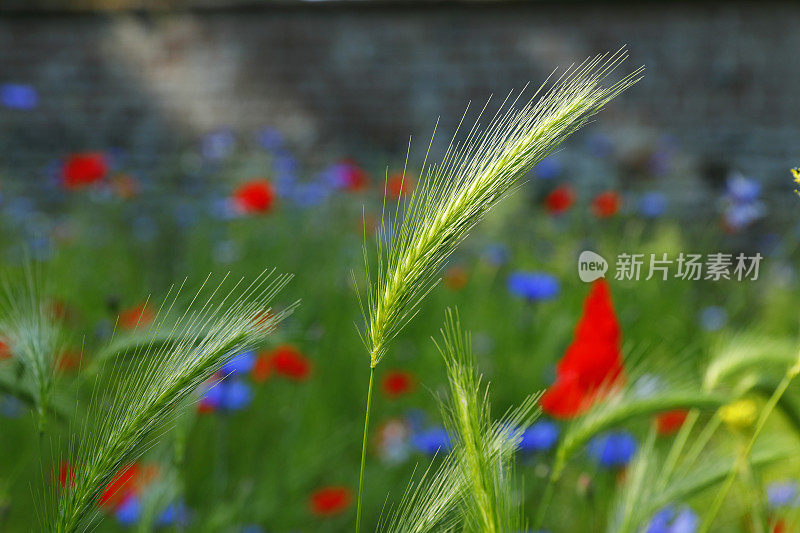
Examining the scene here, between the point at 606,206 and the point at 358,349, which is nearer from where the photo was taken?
the point at 358,349

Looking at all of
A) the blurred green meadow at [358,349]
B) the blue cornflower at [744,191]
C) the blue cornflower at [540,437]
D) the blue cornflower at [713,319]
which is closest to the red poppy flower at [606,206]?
the blurred green meadow at [358,349]

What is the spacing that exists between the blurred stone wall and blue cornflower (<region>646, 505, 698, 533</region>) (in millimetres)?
3007

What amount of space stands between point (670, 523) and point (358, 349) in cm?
105

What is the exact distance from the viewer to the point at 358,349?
186cm

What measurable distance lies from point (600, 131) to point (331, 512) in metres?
3.01

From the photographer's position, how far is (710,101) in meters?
3.58

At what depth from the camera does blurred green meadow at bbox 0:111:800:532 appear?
0.72 meters

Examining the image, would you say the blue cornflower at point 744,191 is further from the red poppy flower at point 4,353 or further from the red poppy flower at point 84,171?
the red poppy flower at point 84,171

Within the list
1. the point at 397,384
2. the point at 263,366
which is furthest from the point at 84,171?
the point at 397,384

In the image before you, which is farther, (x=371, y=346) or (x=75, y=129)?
(x=75, y=129)

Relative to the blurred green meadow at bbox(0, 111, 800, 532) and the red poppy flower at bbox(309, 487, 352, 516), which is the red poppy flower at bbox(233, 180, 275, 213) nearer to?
the blurred green meadow at bbox(0, 111, 800, 532)

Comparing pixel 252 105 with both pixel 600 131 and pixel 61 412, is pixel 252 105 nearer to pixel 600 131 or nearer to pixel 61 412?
pixel 600 131

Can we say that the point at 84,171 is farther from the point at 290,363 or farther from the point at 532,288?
the point at 532,288

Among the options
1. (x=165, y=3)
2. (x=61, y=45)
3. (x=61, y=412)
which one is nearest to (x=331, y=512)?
(x=61, y=412)
